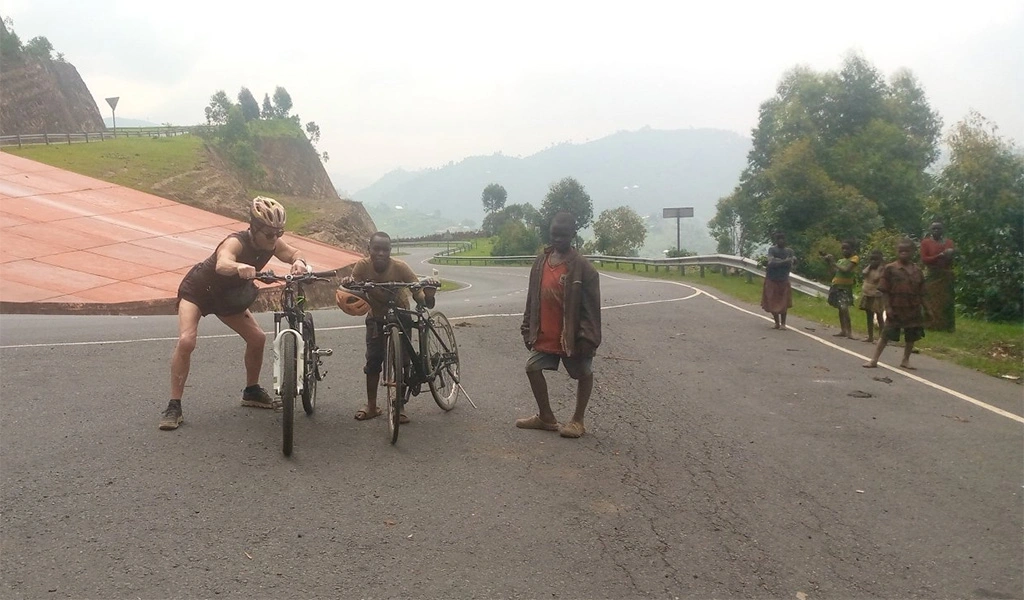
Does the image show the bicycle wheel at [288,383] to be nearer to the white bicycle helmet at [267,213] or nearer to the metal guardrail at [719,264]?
the white bicycle helmet at [267,213]

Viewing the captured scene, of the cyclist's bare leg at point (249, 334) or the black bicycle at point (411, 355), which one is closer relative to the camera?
the black bicycle at point (411, 355)

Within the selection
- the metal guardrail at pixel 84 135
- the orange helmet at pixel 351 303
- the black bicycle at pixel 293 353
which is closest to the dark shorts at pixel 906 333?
the orange helmet at pixel 351 303

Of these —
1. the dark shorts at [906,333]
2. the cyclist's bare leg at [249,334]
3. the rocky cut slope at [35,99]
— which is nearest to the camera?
the cyclist's bare leg at [249,334]

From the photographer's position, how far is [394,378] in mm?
6414

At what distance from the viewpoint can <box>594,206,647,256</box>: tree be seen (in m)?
73.6

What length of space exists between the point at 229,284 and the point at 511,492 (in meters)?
3.03

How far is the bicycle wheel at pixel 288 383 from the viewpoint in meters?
5.77

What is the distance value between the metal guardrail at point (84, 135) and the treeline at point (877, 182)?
41274 mm

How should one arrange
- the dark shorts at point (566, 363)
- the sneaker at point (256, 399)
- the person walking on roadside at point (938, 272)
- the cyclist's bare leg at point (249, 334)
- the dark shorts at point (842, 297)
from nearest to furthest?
the dark shorts at point (566, 363) < the cyclist's bare leg at point (249, 334) < the sneaker at point (256, 399) < the person walking on roadside at point (938, 272) < the dark shorts at point (842, 297)

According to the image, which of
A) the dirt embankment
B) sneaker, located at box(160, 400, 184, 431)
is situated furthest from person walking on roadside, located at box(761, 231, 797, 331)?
the dirt embankment

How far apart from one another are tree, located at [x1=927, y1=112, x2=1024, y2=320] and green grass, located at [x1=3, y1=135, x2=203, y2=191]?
110 feet

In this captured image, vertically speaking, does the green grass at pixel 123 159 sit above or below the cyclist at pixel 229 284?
above

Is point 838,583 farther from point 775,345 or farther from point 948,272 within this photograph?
point 948,272

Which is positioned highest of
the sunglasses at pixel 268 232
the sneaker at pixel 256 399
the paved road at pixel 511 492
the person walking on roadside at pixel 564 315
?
the sunglasses at pixel 268 232
